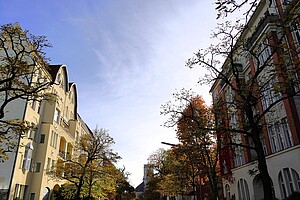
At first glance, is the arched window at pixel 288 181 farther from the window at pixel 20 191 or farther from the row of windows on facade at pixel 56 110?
the row of windows on facade at pixel 56 110

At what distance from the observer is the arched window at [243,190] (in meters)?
24.1

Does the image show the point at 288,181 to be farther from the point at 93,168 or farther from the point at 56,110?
the point at 56,110

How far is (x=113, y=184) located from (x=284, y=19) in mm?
25141

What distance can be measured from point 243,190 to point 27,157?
21789 millimetres

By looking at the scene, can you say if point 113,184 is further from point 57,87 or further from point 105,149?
point 57,87

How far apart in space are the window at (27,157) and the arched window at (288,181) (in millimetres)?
22671

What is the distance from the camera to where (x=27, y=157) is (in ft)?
80.9

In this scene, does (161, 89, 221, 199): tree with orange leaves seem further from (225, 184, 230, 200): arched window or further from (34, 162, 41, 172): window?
(34, 162, 41, 172): window

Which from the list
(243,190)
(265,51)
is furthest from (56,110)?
(265,51)

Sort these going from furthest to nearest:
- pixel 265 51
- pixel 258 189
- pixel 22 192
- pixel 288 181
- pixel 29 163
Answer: pixel 29 163
pixel 22 192
pixel 258 189
pixel 265 51
pixel 288 181

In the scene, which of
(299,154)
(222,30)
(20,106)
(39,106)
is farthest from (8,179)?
(299,154)

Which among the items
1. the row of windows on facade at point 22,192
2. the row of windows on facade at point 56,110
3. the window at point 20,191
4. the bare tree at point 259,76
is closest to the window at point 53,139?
the row of windows on facade at point 56,110

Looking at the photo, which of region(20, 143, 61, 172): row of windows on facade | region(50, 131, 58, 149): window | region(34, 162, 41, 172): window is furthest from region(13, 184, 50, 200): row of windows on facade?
region(50, 131, 58, 149): window

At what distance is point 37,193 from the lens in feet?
81.8
